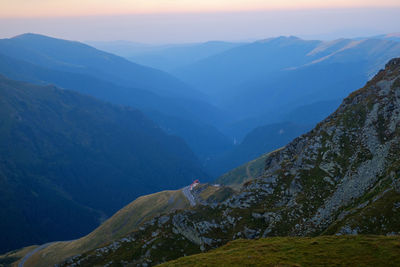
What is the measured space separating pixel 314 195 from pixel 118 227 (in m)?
122

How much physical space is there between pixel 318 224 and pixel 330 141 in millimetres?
28928

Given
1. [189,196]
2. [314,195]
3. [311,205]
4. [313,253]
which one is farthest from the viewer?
[189,196]

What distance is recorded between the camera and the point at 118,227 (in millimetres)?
173250

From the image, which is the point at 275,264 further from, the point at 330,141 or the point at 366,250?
the point at 330,141

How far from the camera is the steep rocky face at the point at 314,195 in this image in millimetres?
70062

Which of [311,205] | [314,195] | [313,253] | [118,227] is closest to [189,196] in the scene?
[118,227]

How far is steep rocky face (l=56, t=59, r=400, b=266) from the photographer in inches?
2758

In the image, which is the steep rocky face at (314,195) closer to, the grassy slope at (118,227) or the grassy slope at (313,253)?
the grassy slope at (313,253)

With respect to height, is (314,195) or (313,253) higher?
(313,253)

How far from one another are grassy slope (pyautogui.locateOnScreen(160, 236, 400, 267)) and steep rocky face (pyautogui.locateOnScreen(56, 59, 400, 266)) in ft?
37.7

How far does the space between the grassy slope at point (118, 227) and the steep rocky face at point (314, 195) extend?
2880 inches

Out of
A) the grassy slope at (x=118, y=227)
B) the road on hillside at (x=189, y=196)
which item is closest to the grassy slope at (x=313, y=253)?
the road on hillside at (x=189, y=196)

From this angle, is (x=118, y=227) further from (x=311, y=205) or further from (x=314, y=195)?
(x=311, y=205)

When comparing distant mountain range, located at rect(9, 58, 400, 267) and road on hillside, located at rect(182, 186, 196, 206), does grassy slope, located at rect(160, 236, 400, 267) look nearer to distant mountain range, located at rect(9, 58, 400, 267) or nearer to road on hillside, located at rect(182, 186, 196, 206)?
distant mountain range, located at rect(9, 58, 400, 267)
